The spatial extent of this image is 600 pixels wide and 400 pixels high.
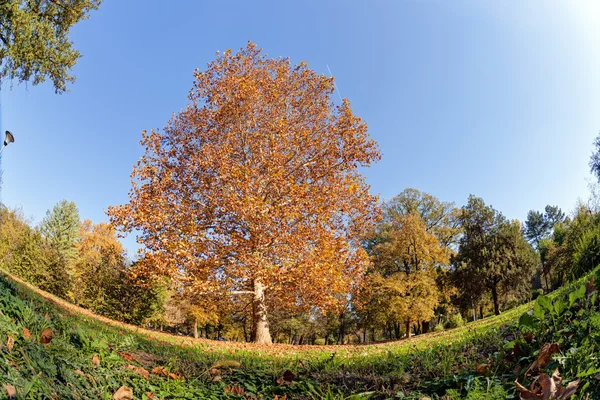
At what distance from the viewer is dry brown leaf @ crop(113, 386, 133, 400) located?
2266 millimetres

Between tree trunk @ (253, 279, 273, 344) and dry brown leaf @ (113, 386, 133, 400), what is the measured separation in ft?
36.3

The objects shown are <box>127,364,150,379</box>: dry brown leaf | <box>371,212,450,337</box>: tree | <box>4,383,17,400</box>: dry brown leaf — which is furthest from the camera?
<box>371,212,450,337</box>: tree

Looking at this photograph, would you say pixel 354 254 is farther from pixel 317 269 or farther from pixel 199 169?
pixel 199 169

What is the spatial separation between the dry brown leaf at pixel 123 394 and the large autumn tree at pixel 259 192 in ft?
30.3

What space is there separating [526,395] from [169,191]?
1283 cm

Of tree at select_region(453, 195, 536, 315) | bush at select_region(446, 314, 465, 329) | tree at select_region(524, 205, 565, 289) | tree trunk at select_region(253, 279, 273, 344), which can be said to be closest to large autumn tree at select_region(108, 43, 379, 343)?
tree trunk at select_region(253, 279, 273, 344)

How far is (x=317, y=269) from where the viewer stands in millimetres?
11805

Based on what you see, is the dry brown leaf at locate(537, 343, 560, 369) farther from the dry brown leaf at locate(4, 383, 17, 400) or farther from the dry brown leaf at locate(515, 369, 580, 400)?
the dry brown leaf at locate(4, 383, 17, 400)

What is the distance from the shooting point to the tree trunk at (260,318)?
43.4ft

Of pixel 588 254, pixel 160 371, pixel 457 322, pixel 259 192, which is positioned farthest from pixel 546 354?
pixel 457 322

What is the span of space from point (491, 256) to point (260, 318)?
1805 centimetres

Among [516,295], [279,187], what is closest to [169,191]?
[279,187]

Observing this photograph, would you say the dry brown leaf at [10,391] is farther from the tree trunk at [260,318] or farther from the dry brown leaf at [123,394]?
the tree trunk at [260,318]

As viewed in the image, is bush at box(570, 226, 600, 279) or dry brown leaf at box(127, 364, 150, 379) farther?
bush at box(570, 226, 600, 279)
